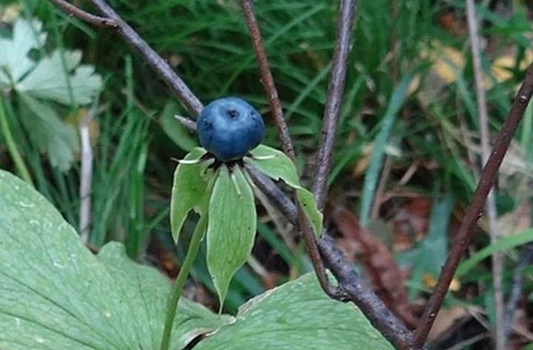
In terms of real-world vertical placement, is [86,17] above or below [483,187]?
above

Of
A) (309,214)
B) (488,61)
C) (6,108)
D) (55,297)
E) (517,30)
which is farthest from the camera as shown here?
(488,61)

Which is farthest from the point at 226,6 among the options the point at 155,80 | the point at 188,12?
the point at 155,80

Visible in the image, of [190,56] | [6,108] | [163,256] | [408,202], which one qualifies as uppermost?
[190,56]

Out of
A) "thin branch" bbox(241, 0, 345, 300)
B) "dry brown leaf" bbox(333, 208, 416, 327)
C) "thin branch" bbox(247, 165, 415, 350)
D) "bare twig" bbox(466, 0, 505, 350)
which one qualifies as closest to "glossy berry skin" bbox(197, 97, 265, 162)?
"thin branch" bbox(241, 0, 345, 300)

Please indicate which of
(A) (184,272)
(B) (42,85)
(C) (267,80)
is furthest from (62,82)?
(A) (184,272)

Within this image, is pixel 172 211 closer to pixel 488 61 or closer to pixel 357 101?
pixel 357 101

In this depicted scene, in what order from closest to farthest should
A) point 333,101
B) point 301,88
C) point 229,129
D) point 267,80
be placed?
1. point 229,129
2. point 267,80
3. point 333,101
4. point 301,88

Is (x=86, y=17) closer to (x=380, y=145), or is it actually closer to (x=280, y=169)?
(x=280, y=169)
